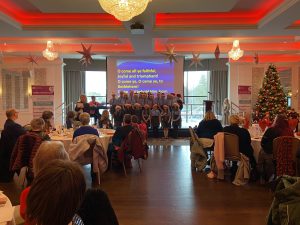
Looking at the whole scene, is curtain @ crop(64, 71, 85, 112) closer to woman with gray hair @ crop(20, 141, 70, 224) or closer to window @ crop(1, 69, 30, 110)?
window @ crop(1, 69, 30, 110)

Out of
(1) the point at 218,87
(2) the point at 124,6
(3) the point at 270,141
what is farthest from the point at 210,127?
(1) the point at 218,87

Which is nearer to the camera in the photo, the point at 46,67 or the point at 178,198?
the point at 178,198

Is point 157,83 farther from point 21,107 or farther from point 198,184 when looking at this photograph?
point 198,184

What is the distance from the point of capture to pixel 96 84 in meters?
15.1

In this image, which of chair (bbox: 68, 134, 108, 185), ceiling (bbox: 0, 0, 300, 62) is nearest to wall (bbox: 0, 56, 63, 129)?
ceiling (bbox: 0, 0, 300, 62)

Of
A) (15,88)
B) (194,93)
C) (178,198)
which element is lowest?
(178,198)

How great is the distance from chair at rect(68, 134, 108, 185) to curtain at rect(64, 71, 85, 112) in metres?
9.71

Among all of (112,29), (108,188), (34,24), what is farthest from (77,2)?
(108,188)

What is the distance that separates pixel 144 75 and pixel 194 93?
324 centimetres

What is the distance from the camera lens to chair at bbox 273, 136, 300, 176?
179 inches

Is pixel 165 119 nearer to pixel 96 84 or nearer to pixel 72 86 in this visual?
pixel 96 84

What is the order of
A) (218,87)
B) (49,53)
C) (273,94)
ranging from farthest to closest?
1. (218,87)
2. (273,94)
3. (49,53)

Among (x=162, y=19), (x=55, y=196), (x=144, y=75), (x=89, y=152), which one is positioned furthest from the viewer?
(x=144, y=75)

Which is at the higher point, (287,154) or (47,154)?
(47,154)
